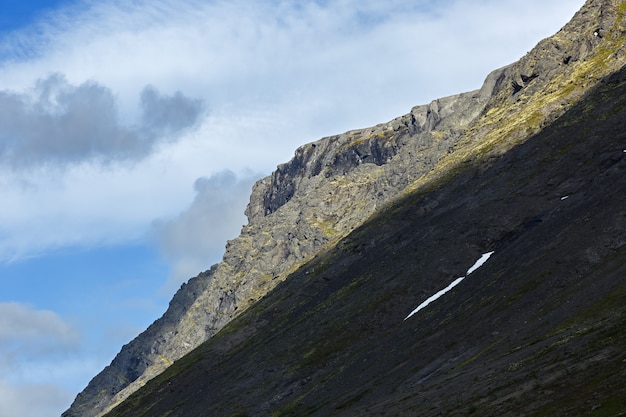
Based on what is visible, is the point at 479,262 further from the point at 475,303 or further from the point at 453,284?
the point at 475,303

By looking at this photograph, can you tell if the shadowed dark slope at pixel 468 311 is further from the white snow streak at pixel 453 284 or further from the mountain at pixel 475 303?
the white snow streak at pixel 453 284

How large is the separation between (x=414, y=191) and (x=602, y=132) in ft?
195

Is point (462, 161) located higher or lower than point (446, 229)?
higher

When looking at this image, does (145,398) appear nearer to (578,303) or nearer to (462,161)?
→ (462,161)

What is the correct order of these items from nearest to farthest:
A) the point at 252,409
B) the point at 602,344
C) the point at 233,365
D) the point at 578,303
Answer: the point at 602,344
the point at 578,303
the point at 252,409
the point at 233,365

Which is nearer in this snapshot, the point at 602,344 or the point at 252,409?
the point at 602,344

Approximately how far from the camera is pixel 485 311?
98.3 m

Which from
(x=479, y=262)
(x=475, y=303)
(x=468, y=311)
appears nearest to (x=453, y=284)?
(x=479, y=262)

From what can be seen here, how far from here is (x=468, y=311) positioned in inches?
4058

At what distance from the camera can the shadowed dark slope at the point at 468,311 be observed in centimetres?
6562

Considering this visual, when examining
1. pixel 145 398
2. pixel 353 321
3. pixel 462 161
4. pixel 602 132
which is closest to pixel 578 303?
pixel 353 321

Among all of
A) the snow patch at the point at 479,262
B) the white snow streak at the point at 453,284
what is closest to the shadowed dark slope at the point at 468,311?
the white snow streak at the point at 453,284

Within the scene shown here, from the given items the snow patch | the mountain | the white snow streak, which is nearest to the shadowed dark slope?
the mountain

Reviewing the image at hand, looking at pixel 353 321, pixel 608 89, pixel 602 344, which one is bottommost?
pixel 602 344
